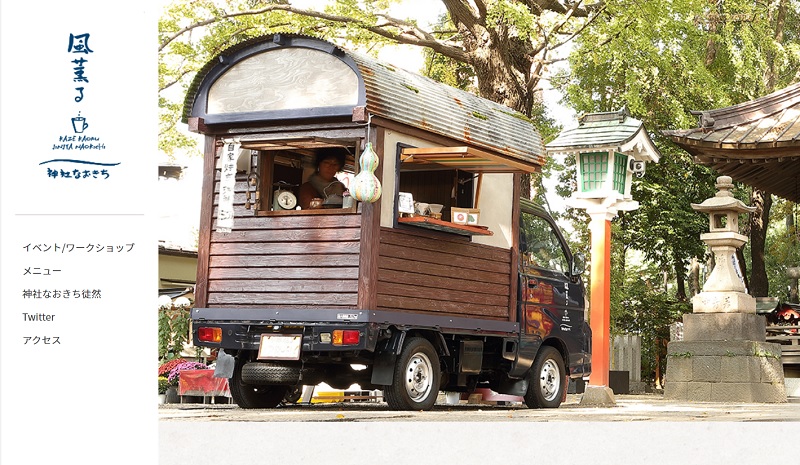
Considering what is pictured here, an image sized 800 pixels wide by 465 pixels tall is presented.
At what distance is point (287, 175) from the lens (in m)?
11.8

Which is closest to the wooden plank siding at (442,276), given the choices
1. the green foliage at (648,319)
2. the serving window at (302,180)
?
the serving window at (302,180)

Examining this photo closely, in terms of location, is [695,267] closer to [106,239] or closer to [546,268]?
[546,268]

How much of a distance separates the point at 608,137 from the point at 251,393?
6.75 m

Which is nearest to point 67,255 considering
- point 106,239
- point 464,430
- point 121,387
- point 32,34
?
point 106,239

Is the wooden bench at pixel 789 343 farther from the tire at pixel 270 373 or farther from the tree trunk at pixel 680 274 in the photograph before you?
the tire at pixel 270 373

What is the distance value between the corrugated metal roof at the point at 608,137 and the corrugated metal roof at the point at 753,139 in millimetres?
1202

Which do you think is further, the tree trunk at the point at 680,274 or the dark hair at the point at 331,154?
the tree trunk at the point at 680,274

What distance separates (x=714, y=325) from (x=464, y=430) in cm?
1027

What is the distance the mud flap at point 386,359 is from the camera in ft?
33.9

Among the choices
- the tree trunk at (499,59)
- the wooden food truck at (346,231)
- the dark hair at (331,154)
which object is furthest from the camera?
the tree trunk at (499,59)

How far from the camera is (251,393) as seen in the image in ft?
36.9

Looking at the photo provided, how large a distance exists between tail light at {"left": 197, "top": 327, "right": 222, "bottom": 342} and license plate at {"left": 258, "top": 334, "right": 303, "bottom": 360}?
540 mm

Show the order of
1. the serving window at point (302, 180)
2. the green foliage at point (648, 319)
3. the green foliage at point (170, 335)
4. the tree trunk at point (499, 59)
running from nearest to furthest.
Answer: the serving window at point (302, 180) → the green foliage at point (170, 335) → the tree trunk at point (499, 59) → the green foliage at point (648, 319)

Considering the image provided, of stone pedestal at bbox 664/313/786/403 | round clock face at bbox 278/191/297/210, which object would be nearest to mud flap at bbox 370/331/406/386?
round clock face at bbox 278/191/297/210
